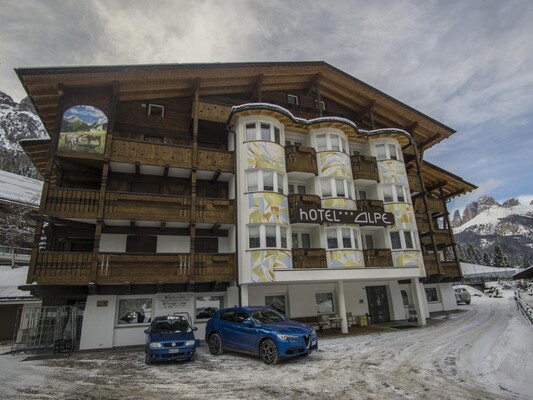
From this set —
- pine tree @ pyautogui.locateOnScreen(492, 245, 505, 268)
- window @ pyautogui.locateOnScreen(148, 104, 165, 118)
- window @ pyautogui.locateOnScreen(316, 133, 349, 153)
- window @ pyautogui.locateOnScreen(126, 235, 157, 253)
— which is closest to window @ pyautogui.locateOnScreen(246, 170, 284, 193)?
window @ pyautogui.locateOnScreen(316, 133, 349, 153)

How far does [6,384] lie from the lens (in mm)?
9617

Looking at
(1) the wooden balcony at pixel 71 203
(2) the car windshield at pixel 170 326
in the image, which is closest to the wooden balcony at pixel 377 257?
(2) the car windshield at pixel 170 326

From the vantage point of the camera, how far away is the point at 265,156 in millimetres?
20859

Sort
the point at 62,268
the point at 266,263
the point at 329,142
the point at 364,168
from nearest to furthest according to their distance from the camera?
the point at 62,268
the point at 266,263
the point at 329,142
the point at 364,168

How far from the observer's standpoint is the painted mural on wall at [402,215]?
2403 cm

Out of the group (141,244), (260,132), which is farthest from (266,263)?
(260,132)

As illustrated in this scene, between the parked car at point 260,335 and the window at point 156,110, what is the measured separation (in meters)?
15.0

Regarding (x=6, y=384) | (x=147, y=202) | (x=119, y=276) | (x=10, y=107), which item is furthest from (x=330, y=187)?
(x=10, y=107)

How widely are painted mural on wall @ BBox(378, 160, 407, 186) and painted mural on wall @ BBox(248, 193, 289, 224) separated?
393 inches

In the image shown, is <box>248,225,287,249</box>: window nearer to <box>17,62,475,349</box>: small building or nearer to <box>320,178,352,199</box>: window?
<box>17,62,475,349</box>: small building

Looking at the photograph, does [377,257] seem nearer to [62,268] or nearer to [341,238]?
[341,238]

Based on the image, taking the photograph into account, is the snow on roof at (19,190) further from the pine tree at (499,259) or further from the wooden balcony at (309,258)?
the pine tree at (499,259)

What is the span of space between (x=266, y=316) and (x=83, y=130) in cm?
1501

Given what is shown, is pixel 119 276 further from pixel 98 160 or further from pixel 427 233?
pixel 427 233
